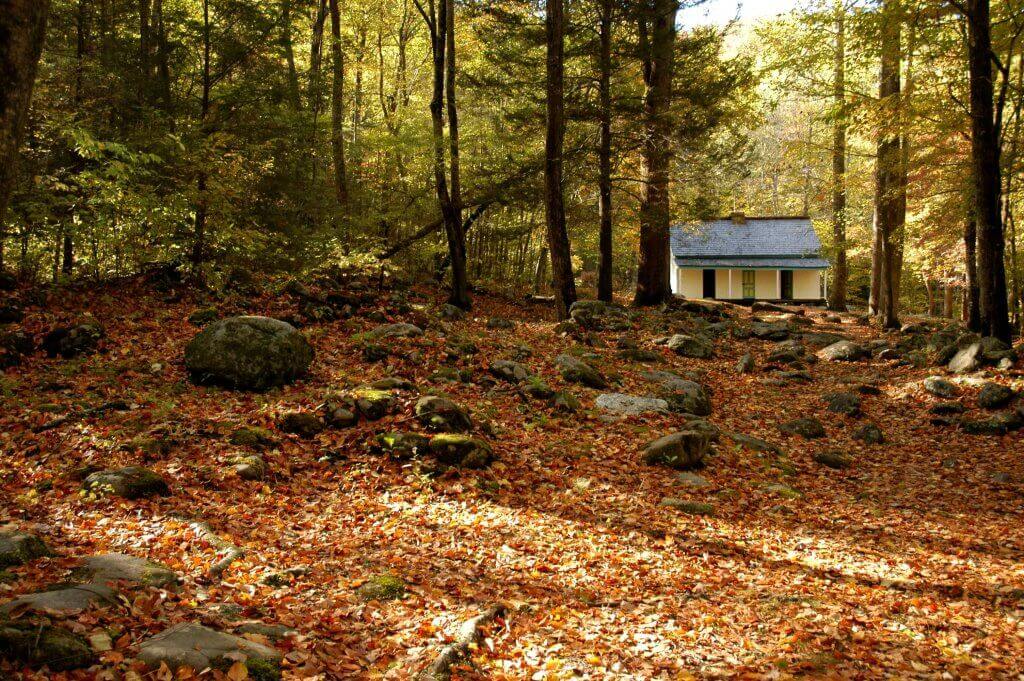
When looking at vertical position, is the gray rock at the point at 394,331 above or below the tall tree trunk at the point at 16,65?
below

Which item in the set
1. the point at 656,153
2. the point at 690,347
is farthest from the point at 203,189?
the point at 656,153

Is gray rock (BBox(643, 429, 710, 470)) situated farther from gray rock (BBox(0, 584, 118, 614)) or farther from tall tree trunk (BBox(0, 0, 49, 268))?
tall tree trunk (BBox(0, 0, 49, 268))

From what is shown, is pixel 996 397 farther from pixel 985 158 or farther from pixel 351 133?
pixel 351 133

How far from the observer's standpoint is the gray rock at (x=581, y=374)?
1045cm

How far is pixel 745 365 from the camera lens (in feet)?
40.7

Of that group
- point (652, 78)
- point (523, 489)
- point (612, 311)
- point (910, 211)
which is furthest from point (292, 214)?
point (910, 211)

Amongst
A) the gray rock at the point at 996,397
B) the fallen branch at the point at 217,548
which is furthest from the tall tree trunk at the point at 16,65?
the gray rock at the point at 996,397

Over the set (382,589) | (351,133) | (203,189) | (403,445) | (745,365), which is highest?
(351,133)

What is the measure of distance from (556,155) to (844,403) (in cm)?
749

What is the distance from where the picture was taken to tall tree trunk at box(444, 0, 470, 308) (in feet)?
45.1

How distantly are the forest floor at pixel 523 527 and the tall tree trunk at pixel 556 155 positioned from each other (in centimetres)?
389

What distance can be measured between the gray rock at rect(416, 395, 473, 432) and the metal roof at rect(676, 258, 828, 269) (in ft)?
85.7

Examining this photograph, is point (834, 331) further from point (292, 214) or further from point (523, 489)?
point (292, 214)

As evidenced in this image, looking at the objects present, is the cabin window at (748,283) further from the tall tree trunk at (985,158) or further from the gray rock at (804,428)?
the gray rock at (804,428)
